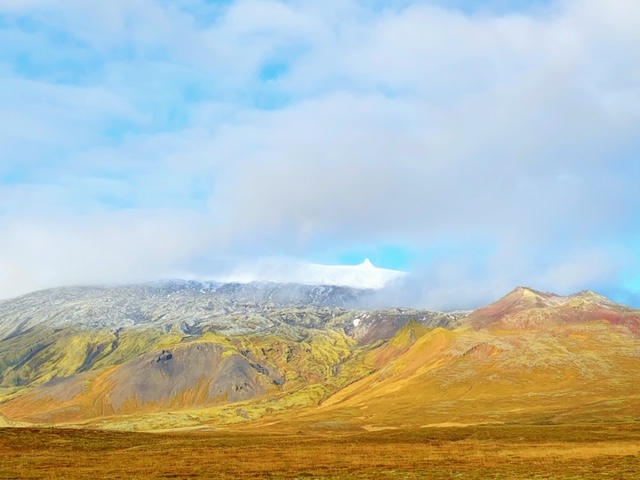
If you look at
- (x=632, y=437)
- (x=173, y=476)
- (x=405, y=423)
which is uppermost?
(x=173, y=476)

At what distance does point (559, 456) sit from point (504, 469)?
52.5 ft

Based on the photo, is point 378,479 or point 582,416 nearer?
point 378,479

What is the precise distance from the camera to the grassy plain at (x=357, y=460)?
54438 millimetres

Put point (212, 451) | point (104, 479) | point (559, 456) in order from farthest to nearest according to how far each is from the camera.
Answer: point (212, 451)
point (559, 456)
point (104, 479)

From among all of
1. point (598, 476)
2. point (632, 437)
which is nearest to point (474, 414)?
point (632, 437)

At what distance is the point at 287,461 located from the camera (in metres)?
67.8

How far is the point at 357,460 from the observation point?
67.5 meters

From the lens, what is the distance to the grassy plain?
54438 millimetres

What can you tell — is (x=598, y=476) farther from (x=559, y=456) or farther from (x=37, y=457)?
(x=37, y=457)

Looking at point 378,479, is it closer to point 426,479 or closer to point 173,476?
point 426,479

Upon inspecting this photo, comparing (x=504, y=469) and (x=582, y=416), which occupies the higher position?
(x=504, y=469)

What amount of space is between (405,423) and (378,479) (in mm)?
134034

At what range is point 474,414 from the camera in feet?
605

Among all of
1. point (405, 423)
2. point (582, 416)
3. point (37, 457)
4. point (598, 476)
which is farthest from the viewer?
point (405, 423)
